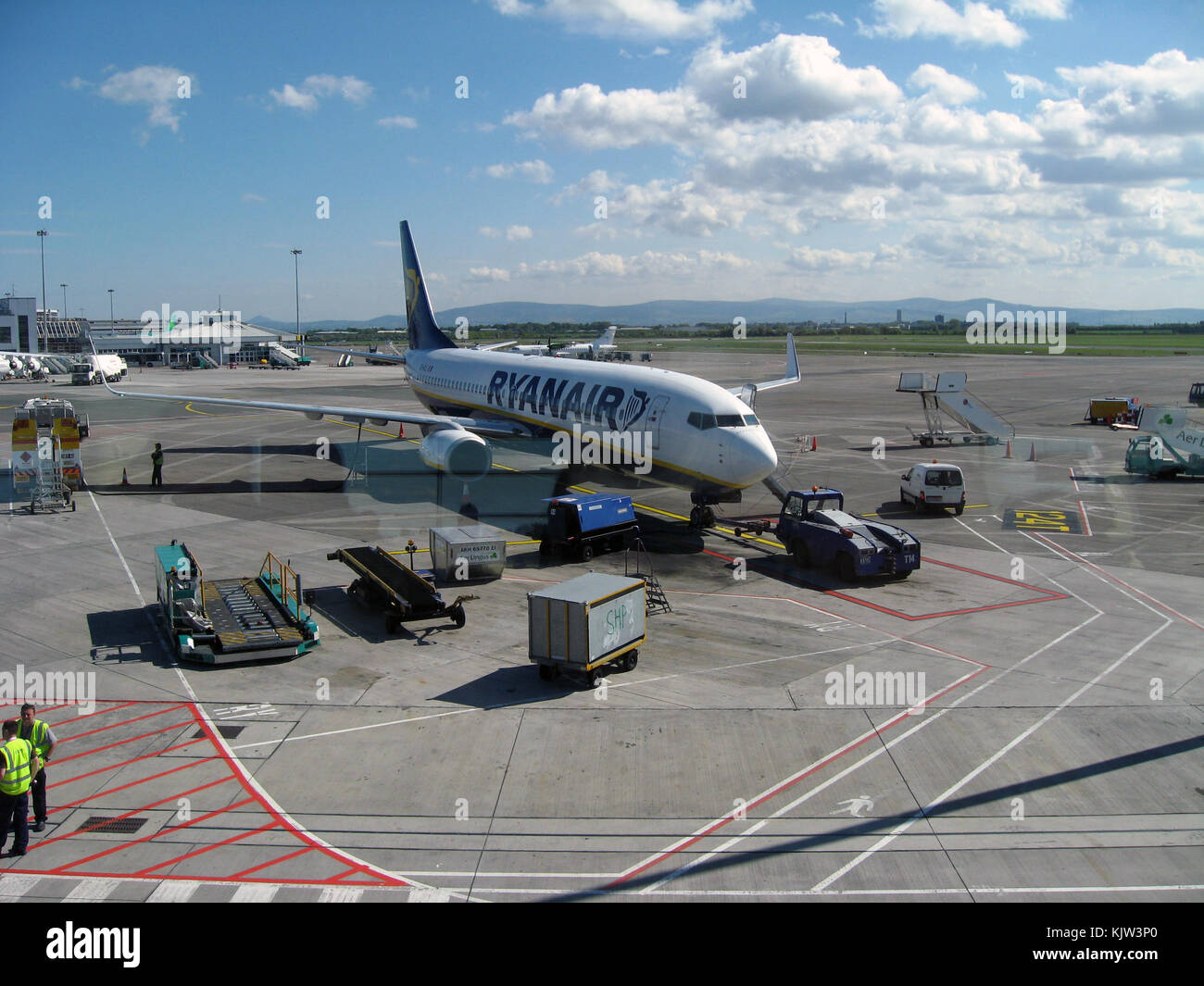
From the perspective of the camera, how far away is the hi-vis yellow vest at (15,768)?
11.8 meters

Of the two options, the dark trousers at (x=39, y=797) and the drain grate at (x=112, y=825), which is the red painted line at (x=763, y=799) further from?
the dark trousers at (x=39, y=797)

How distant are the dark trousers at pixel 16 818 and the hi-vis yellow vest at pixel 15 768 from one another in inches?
3.4

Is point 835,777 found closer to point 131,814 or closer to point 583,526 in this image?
point 131,814

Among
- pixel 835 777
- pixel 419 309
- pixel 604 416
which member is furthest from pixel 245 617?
pixel 419 309

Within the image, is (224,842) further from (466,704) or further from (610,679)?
(610,679)

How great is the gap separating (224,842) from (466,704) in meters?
5.47

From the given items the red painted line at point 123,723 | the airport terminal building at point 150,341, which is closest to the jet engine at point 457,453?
the red painted line at point 123,723

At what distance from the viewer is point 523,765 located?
14508 mm

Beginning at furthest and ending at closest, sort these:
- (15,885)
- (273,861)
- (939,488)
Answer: (939,488) → (273,861) → (15,885)

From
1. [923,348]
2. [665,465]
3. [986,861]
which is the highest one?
[923,348]

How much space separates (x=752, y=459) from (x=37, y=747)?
69.4 ft

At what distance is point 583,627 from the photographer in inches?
685

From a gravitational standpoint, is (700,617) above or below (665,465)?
below
